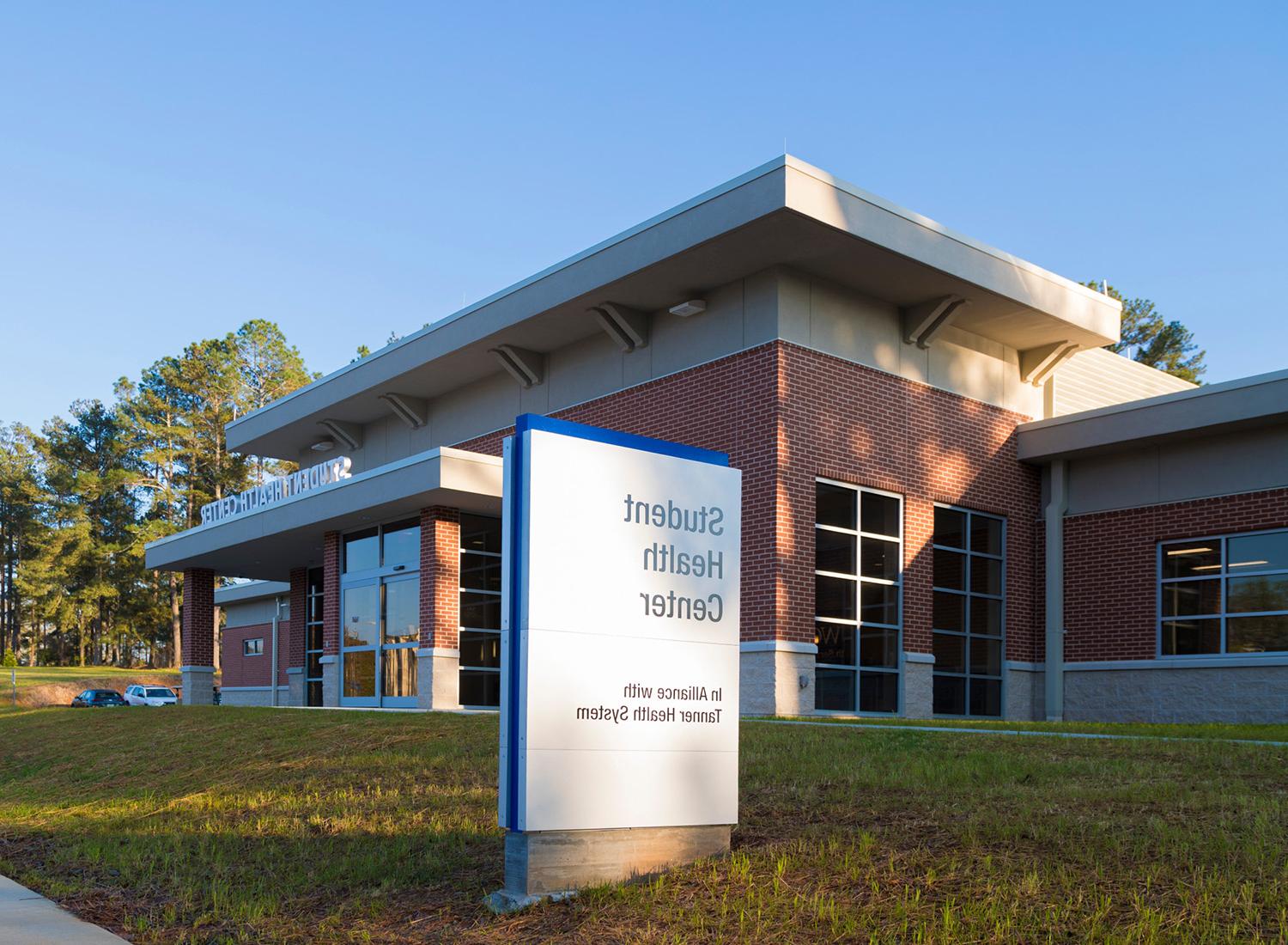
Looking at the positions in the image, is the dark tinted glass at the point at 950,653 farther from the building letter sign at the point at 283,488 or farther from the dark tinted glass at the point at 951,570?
the building letter sign at the point at 283,488

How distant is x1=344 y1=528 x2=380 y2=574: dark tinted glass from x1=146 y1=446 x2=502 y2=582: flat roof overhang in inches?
10.9

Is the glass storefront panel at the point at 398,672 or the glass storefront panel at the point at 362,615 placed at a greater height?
the glass storefront panel at the point at 362,615

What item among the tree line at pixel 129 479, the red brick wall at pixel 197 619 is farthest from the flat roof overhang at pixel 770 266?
the tree line at pixel 129 479

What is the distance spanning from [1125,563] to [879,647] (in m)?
4.74

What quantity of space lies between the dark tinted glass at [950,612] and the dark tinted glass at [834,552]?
2.37m

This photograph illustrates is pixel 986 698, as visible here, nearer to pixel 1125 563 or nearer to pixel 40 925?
pixel 1125 563

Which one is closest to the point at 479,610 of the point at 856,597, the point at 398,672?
the point at 398,672

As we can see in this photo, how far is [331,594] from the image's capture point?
82.4 ft

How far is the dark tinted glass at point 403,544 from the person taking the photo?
2300 cm

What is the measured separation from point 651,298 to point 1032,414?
8.05 metres

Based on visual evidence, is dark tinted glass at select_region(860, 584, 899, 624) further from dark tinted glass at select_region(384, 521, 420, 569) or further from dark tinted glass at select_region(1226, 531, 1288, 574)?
dark tinted glass at select_region(384, 521, 420, 569)

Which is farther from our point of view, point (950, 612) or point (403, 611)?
point (403, 611)

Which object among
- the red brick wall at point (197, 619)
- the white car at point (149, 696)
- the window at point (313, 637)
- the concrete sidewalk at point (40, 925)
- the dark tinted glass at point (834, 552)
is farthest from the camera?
the white car at point (149, 696)

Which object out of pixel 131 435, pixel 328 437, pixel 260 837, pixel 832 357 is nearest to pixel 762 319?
pixel 832 357
